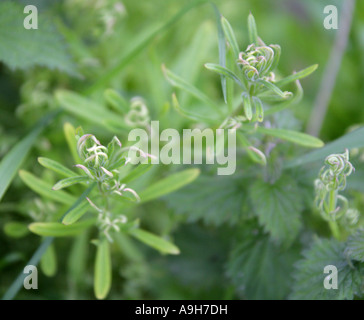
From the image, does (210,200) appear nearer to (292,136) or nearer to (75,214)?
(292,136)

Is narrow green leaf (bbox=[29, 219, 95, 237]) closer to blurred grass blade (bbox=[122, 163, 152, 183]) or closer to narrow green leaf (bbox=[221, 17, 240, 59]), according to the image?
blurred grass blade (bbox=[122, 163, 152, 183])

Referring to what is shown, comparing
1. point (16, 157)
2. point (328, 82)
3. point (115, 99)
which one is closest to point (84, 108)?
point (115, 99)

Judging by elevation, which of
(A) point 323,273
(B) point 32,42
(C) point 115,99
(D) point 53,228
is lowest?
(A) point 323,273

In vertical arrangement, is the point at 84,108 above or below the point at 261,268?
above

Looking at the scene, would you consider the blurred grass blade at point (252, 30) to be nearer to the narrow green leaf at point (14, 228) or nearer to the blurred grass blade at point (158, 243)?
the blurred grass blade at point (158, 243)

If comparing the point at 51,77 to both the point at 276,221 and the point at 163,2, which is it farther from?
the point at 276,221

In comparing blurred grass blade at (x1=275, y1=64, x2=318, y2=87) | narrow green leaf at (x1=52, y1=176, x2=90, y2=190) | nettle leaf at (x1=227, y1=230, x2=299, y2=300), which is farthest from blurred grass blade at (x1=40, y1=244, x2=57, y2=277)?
blurred grass blade at (x1=275, y1=64, x2=318, y2=87)
